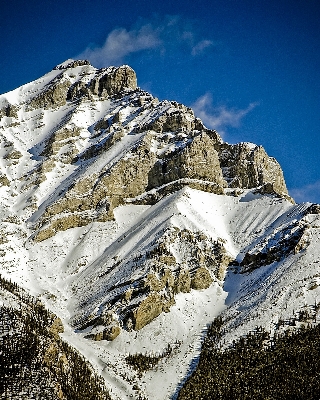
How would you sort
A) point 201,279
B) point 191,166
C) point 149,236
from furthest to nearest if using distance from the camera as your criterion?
1. point 191,166
2. point 149,236
3. point 201,279

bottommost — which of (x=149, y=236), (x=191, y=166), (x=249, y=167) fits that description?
(x=149, y=236)

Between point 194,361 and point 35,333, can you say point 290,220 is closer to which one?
point 194,361

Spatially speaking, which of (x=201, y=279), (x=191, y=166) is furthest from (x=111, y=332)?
(x=191, y=166)

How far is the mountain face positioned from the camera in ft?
233

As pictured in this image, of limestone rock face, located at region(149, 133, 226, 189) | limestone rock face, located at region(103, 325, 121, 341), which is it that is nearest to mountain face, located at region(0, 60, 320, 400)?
limestone rock face, located at region(103, 325, 121, 341)

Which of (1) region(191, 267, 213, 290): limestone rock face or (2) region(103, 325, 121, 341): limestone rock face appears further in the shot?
(1) region(191, 267, 213, 290): limestone rock face

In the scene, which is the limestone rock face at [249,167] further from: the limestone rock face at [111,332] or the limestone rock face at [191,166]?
the limestone rock face at [111,332]

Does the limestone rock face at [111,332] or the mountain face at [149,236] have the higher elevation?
the mountain face at [149,236]

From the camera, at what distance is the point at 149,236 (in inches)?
3925

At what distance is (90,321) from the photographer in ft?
253

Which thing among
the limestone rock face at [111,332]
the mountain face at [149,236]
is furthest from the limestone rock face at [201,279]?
the limestone rock face at [111,332]

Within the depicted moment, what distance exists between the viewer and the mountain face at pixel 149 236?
2798 inches

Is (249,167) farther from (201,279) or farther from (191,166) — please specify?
(201,279)

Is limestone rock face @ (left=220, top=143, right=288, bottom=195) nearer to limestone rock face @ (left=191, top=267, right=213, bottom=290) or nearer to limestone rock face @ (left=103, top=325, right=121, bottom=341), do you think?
limestone rock face @ (left=191, top=267, right=213, bottom=290)
